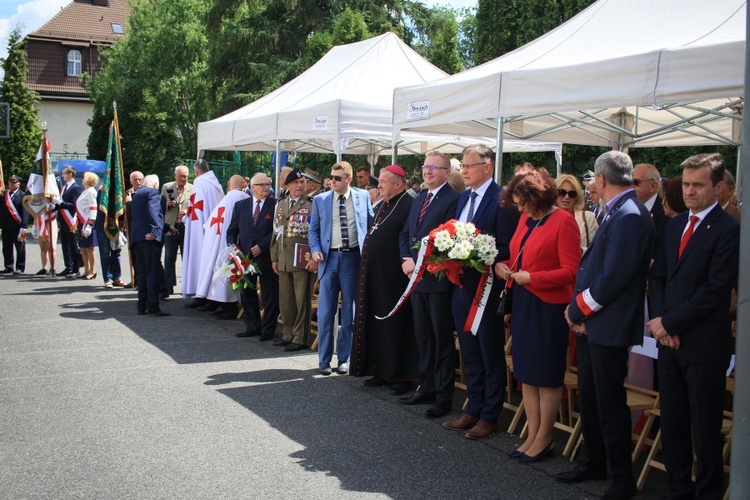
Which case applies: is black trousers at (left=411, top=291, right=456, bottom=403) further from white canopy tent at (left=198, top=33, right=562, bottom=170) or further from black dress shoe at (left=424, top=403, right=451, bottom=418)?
white canopy tent at (left=198, top=33, right=562, bottom=170)

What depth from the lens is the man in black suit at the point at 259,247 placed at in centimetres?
960

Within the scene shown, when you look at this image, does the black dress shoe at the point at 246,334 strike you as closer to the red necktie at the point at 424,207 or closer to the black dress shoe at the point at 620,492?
the red necktie at the point at 424,207

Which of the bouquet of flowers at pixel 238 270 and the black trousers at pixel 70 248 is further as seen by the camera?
the black trousers at pixel 70 248

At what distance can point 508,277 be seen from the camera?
5.38 meters

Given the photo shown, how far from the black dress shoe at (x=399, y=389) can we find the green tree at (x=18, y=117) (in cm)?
3259

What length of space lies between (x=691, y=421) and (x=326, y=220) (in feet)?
14.3

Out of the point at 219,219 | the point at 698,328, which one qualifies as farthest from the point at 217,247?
the point at 698,328

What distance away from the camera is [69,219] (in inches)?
598

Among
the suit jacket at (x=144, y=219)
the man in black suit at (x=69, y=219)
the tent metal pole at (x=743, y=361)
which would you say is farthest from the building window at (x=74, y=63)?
the tent metal pole at (x=743, y=361)

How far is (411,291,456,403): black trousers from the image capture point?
632 cm

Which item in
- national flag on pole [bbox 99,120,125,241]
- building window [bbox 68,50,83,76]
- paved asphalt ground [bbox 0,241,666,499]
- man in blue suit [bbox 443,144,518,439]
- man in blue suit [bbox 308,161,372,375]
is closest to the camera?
paved asphalt ground [bbox 0,241,666,499]

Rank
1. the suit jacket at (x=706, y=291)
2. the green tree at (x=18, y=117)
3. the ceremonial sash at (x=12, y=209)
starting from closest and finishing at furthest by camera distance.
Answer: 1. the suit jacket at (x=706, y=291)
2. the ceremonial sash at (x=12, y=209)
3. the green tree at (x=18, y=117)

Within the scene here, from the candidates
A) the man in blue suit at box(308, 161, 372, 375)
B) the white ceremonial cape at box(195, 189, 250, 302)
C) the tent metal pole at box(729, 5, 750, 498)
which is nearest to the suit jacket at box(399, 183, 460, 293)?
the man in blue suit at box(308, 161, 372, 375)

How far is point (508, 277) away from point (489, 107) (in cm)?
195
